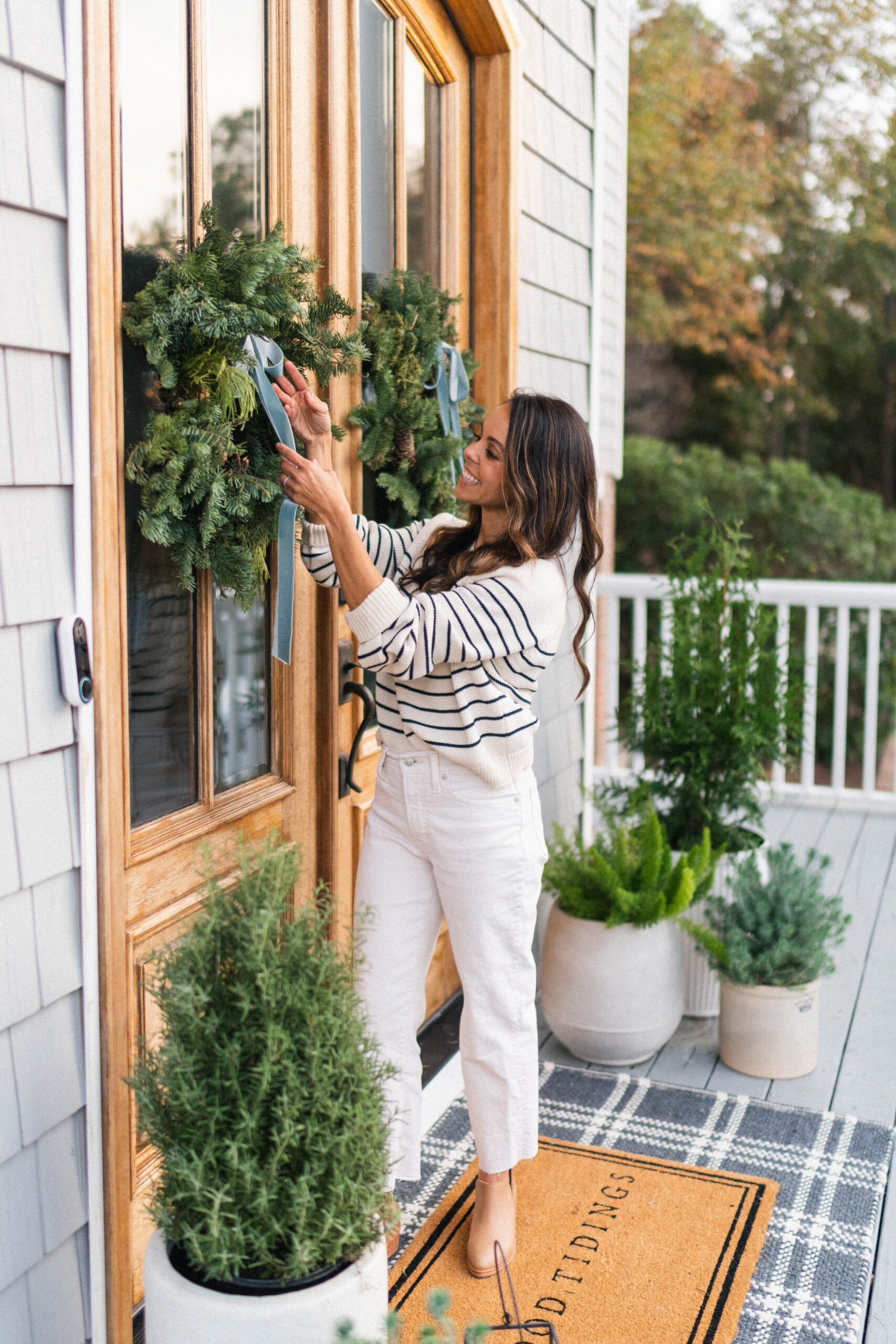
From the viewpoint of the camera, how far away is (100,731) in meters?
1.59

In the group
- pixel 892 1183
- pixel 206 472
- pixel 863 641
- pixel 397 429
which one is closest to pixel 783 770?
pixel 863 641

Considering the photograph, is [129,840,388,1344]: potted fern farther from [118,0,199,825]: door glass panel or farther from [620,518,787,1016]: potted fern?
[620,518,787,1016]: potted fern

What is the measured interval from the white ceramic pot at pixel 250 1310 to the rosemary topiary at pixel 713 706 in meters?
2.10

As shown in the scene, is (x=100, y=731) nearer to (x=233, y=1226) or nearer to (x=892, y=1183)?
(x=233, y=1226)

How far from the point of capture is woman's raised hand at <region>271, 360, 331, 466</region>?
6.08ft

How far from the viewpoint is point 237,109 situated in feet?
6.46

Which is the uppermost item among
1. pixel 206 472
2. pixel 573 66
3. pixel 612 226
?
pixel 573 66

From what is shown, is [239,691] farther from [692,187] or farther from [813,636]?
[692,187]

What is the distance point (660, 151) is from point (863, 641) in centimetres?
583

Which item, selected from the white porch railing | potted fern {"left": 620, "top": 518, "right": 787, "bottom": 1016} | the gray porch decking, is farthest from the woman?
the white porch railing

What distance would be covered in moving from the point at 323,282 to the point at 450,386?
0.40 m

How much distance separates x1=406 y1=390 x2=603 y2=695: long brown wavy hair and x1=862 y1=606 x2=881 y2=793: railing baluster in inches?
130

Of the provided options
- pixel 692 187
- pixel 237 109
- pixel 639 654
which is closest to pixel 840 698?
pixel 639 654

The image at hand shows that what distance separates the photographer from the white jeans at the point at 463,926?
204 centimetres
